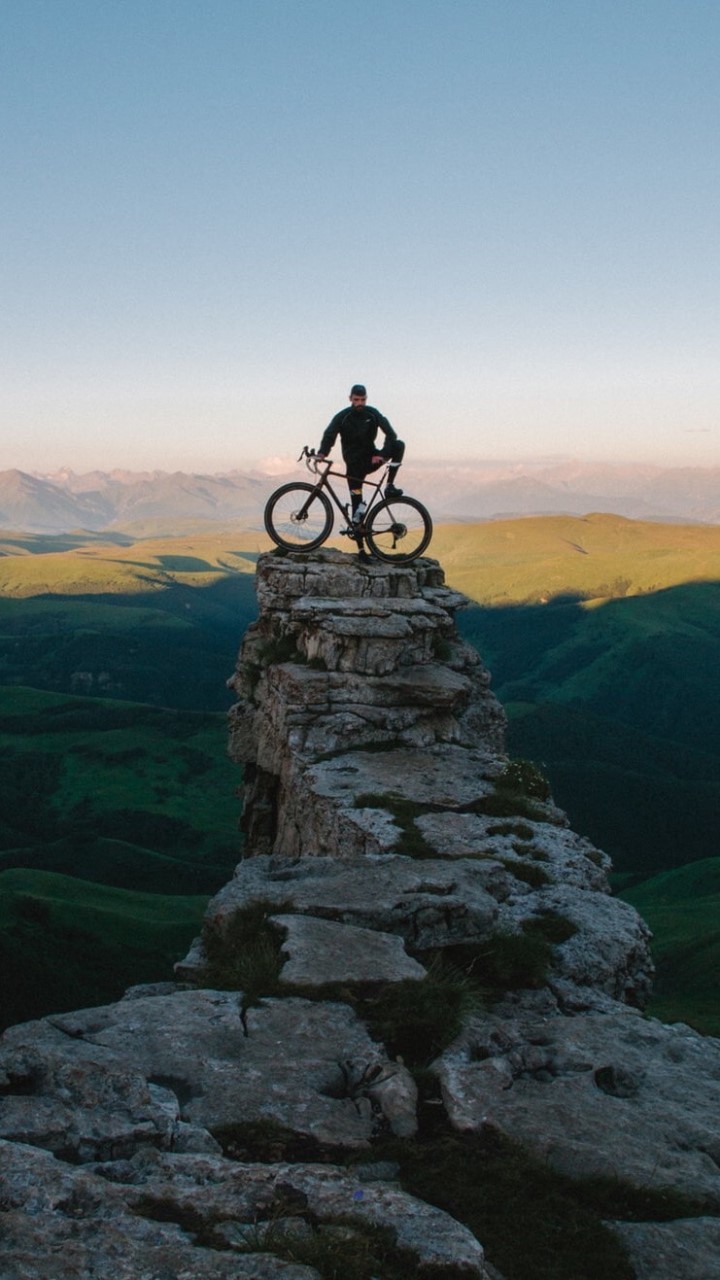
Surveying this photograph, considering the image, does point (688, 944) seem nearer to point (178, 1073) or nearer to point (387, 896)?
point (387, 896)

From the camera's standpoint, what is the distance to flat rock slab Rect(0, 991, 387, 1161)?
1035 cm

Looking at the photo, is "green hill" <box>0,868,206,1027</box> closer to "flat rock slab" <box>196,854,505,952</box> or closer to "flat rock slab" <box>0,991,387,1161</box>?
"flat rock slab" <box>196,854,505,952</box>

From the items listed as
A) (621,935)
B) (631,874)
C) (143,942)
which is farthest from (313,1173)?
(631,874)

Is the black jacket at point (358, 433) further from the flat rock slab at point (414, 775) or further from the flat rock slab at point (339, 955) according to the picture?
the flat rock slab at point (339, 955)

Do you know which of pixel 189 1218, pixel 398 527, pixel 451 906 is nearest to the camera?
pixel 189 1218

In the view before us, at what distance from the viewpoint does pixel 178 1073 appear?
12102 millimetres

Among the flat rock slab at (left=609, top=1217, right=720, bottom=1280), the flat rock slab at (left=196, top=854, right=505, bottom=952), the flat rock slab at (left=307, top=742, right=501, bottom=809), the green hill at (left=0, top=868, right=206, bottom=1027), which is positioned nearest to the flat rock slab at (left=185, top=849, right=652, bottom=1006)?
the flat rock slab at (left=196, top=854, right=505, bottom=952)

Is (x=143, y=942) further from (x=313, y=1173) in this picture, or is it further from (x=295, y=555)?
(x=313, y=1173)

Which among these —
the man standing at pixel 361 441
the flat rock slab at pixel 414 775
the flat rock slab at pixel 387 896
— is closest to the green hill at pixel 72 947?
the flat rock slab at pixel 414 775

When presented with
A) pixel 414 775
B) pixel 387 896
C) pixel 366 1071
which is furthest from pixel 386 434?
pixel 366 1071

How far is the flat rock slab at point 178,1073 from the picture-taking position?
10.4m

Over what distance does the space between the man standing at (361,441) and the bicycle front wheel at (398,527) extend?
757mm

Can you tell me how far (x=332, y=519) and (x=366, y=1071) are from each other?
76.2 feet

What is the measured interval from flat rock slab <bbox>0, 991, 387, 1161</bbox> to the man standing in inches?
789
